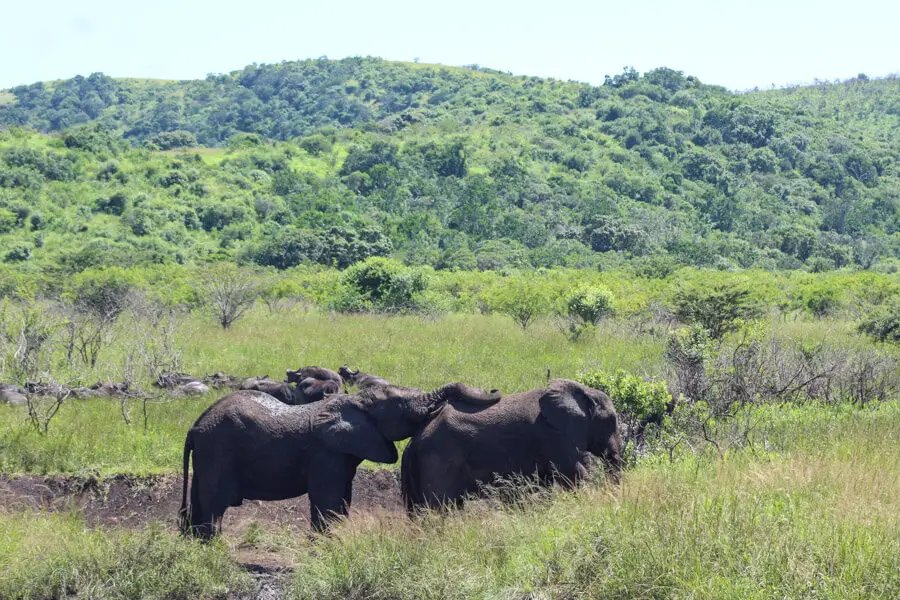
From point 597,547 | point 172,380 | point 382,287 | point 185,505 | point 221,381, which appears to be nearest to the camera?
point 597,547

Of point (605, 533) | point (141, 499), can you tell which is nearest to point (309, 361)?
point (141, 499)

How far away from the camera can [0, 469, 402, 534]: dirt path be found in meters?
9.43

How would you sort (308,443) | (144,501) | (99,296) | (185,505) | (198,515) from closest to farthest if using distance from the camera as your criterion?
1. (308,443)
2. (198,515)
3. (185,505)
4. (144,501)
5. (99,296)

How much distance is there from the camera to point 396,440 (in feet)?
26.3

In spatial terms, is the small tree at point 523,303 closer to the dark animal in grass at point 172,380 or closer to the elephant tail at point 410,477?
the dark animal in grass at point 172,380

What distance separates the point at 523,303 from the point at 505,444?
59.6 feet

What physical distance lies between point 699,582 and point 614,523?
3.17ft

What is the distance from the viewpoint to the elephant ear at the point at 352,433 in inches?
312

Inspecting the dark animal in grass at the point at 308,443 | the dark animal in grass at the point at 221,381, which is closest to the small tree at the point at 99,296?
the dark animal in grass at the point at 221,381

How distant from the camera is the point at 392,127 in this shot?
109875mm

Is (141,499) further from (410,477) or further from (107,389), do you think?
(107,389)

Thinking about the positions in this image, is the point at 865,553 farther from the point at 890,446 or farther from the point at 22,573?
the point at 22,573

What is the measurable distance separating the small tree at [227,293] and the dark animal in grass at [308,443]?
55.3 feet

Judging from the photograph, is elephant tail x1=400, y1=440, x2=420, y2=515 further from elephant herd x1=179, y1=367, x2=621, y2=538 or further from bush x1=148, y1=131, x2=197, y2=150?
bush x1=148, y1=131, x2=197, y2=150
